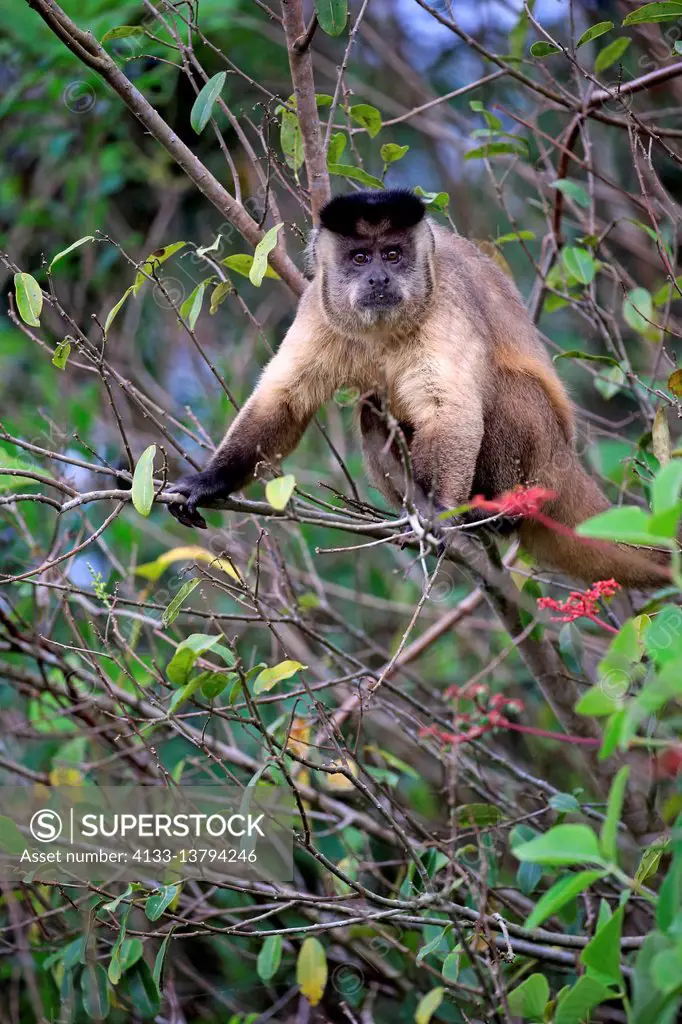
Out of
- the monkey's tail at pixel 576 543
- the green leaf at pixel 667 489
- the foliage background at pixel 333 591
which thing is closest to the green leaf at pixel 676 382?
the foliage background at pixel 333 591

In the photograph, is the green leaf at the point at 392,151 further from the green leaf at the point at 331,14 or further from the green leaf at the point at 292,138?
the green leaf at the point at 331,14

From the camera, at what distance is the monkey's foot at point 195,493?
3.56 meters

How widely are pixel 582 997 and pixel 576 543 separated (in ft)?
7.98

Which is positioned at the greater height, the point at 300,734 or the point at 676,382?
the point at 676,382

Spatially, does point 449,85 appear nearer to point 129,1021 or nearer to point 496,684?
point 496,684

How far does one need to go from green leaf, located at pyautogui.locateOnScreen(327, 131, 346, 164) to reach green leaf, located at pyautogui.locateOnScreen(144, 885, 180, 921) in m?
2.66

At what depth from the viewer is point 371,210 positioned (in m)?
3.98

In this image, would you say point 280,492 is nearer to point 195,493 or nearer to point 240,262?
point 195,493

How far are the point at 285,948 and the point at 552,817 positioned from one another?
119cm

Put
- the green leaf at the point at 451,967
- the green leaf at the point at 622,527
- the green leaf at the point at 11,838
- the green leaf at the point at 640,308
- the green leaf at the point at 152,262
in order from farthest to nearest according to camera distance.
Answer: the green leaf at the point at 640,308, the green leaf at the point at 152,262, the green leaf at the point at 11,838, the green leaf at the point at 451,967, the green leaf at the point at 622,527

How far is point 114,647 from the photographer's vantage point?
4.52 meters

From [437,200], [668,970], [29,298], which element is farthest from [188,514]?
[668,970]

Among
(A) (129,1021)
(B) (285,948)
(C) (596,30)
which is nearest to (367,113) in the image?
(C) (596,30)

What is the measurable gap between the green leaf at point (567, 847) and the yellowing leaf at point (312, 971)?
72.4 inches
